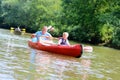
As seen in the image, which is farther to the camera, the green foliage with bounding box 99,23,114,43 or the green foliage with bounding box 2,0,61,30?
the green foliage with bounding box 2,0,61,30

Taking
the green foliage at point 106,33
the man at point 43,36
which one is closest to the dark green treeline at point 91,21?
the green foliage at point 106,33

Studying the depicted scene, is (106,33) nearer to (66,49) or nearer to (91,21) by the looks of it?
(91,21)

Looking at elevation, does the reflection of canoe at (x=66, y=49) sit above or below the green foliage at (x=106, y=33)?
above

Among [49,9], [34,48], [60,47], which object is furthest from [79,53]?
[49,9]

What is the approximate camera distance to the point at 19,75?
10.3 m

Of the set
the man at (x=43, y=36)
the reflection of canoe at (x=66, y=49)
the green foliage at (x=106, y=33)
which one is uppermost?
the man at (x=43, y=36)

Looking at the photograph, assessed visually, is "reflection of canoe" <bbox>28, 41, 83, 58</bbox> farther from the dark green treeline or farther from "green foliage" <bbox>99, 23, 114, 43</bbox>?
"green foliage" <bbox>99, 23, 114, 43</bbox>

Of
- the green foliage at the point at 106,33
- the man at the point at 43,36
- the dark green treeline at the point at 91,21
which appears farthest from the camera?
the green foliage at the point at 106,33

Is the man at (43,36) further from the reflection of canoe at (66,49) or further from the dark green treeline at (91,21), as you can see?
the dark green treeline at (91,21)

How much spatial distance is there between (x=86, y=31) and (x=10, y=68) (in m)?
33.9

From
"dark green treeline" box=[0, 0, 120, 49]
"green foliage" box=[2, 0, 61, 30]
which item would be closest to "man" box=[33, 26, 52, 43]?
"dark green treeline" box=[0, 0, 120, 49]

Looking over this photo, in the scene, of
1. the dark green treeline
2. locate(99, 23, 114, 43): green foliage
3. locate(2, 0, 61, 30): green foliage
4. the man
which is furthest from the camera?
locate(2, 0, 61, 30): green foliage

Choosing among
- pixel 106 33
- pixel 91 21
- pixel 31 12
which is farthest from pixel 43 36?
pixel 31 12

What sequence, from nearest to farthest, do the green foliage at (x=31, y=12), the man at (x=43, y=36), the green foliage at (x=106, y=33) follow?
the man at (x=43, y=36) < the green foliage at (x=106, y=33) < the green foliage at (x=31, y=12)
